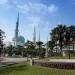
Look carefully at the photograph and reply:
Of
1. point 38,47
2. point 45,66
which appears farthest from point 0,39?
point 45,66

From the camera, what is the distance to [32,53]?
3999 inches

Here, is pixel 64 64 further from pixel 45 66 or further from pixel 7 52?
pixel 7 52

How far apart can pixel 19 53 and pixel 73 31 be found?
48.7 m

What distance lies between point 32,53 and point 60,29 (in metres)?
27.9

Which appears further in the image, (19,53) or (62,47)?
(19,53)

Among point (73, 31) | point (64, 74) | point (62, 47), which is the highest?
point (73, 31)

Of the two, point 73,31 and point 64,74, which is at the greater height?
point 73,31

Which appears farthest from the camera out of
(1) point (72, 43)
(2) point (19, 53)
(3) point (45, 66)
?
(2) point (19, 53)

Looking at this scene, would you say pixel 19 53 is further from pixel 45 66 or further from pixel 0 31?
pixel 45 66

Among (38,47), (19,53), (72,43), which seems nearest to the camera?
(72,43)

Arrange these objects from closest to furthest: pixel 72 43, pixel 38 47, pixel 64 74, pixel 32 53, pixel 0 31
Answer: pixel 64 74, pixel 0 31, pixel 72 43, pixel 32 53, pixel 38 47

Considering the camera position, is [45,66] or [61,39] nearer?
[45,66]

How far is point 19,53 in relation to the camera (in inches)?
4867

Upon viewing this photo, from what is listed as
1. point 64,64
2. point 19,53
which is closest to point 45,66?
point 64,64
